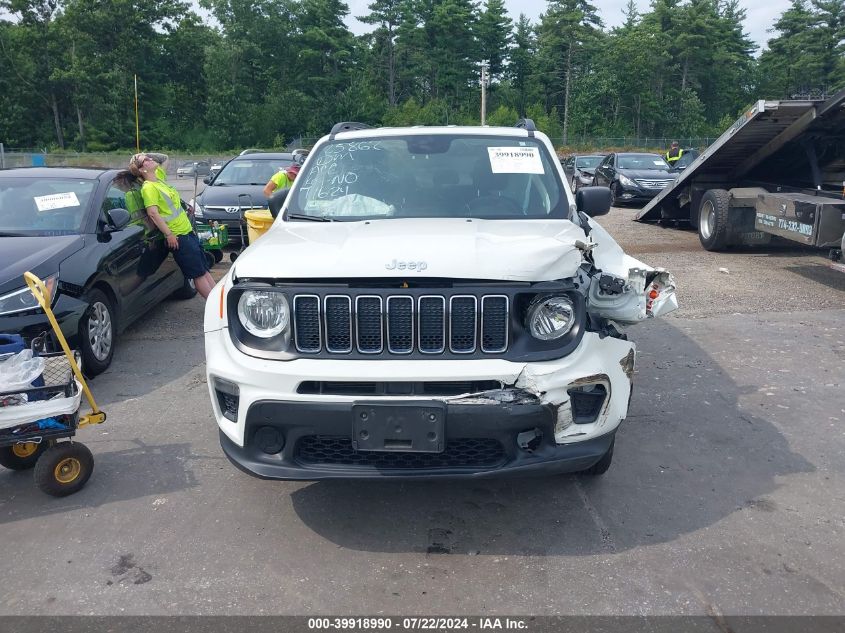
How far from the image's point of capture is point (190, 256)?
765cm

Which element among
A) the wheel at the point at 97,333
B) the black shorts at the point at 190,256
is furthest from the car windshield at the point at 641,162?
the wheel at the point at 97,333

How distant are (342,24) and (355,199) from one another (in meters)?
68.6

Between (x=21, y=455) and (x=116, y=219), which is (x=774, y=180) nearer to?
(x=116, y=219)

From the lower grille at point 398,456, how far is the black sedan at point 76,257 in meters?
3.10

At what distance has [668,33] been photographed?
238ft

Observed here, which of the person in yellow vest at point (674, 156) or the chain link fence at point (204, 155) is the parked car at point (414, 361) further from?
the chain link fence at point (204, 155)

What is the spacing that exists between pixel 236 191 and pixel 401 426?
9580mm

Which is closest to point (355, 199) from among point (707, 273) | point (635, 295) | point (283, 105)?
point (635, 295)

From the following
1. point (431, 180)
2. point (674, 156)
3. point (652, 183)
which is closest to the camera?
point (431, 180)

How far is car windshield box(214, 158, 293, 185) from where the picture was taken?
42.5ft

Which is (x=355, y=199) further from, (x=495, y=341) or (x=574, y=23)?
(x=574, y=23)

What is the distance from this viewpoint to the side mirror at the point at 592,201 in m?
4.87

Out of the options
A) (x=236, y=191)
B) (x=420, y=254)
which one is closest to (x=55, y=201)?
(x=420, y=254)

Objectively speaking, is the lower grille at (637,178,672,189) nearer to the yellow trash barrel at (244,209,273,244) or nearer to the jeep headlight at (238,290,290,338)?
the yellow trash barrel at (244,209,273,244)
